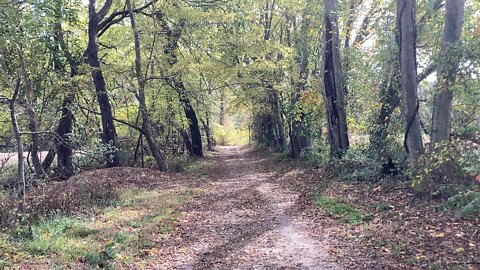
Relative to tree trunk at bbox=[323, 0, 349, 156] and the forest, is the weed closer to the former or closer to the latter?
the forest

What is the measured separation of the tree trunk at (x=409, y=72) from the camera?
383 inches

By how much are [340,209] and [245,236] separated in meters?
2.45

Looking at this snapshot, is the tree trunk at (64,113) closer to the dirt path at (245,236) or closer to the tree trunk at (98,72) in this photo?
the tree trunk at (98,72)

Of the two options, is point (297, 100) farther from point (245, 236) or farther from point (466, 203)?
point (466, 203)

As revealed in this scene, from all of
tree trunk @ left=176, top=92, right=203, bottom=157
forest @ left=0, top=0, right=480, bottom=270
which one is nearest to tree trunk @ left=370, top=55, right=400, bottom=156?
forest @ left=0, top=0, right=480, bottom=270

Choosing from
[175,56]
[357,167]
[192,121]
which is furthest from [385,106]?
[192,121]

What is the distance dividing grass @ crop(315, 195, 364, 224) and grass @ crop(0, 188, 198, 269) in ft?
11.3

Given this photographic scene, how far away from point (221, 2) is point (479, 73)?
36.7 feet

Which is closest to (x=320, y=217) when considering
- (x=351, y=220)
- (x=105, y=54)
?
(x=351, y=220)

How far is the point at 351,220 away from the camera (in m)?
8.11

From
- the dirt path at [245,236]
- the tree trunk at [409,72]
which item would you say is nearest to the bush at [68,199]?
the dirt path at [245,236]

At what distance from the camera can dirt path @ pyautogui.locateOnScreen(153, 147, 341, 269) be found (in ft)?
20.8

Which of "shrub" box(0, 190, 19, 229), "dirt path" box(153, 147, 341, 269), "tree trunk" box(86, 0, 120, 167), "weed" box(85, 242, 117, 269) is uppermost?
"tree trunk" box(86, 0, 120, 167)

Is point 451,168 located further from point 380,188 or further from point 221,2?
point 221,2
